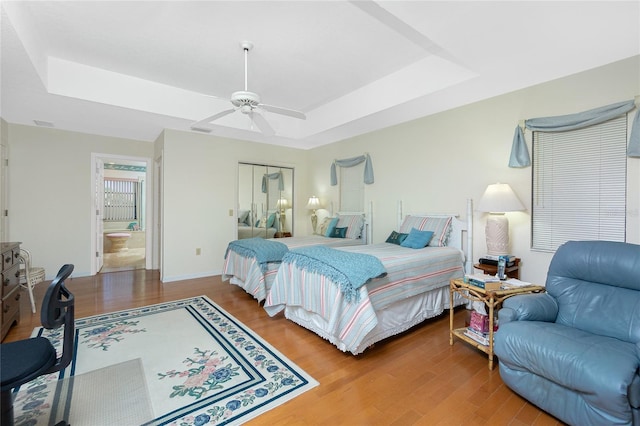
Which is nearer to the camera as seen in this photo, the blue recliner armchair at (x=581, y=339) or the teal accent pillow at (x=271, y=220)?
the blue recliner armchair at (x=581, y=339)

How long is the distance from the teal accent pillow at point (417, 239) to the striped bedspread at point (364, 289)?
0.13 meters

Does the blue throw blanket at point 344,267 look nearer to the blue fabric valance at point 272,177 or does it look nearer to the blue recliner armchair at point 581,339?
the blue recliner armchair at point 581,339

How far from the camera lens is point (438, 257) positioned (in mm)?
3303

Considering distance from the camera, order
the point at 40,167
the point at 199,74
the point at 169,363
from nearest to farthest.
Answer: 1. the point at 169,363
2. the point at 199,74
3. the point at 40,167

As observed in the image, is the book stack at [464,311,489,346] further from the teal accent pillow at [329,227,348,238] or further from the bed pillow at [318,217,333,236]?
the bed pillow at [318,217,333,236]

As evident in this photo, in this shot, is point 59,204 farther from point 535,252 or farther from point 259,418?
Answer: point 535,252

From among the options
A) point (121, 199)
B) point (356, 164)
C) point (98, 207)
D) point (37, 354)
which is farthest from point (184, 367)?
point (121, 199)

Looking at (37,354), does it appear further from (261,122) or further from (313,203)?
(313,203)

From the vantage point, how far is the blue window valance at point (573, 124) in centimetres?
255

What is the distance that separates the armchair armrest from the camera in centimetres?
208

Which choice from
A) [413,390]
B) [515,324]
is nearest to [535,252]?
[515,324]

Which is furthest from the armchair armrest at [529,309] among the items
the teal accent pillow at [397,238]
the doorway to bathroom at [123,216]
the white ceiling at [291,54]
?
the doorway to bathroom at [123,216]

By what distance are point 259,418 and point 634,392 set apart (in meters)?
2.01

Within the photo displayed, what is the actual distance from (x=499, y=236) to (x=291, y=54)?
3.05 metres
